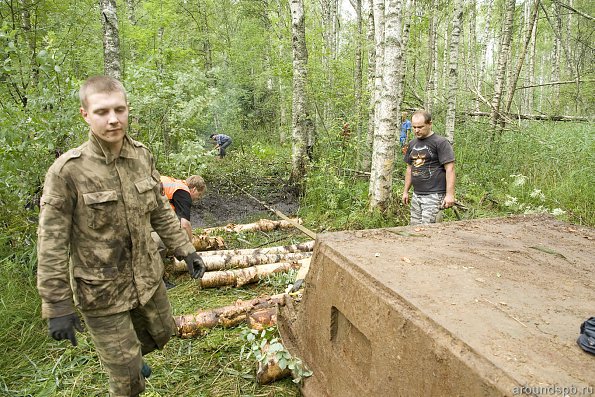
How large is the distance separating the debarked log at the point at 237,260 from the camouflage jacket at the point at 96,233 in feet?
8.38

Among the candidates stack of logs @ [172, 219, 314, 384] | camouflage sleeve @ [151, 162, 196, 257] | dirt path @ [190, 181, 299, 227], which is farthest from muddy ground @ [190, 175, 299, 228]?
camouflage sleeve @ [151, 162, 196, 257]

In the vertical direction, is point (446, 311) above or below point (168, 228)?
below

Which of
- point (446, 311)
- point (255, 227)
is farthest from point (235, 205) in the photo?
point (446, 311)

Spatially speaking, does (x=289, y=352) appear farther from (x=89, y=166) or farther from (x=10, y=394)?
(x=10, y=394)

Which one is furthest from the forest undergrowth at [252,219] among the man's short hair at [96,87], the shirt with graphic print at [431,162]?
the man's short hair at [96,87]

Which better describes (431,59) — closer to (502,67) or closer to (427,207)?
(502,67)

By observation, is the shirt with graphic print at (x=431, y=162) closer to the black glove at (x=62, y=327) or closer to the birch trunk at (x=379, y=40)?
the birch trunk at (x=379, y=40)

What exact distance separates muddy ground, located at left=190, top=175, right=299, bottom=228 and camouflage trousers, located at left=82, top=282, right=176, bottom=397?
5.15 m

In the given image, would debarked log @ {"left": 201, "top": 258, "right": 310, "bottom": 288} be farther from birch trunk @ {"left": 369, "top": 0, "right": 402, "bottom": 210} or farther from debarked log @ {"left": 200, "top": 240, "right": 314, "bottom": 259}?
birch trunk @ {"left": 369, "top": 0, "right": 402, "bottom": 210}

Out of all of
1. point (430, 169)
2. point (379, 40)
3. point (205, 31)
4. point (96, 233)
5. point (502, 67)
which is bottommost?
point (96, 233)

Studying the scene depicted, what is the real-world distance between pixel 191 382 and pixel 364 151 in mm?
7806

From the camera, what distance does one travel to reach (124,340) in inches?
89.8

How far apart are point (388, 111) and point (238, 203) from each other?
4.52 meters

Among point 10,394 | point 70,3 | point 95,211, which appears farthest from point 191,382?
point 70,3
